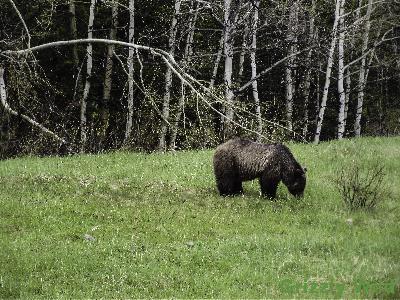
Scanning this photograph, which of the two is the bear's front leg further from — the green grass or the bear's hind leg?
the bear's hind leg

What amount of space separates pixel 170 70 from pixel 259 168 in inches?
314

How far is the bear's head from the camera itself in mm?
15305

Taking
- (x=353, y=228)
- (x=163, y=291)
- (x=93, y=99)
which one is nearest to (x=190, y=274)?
(x=163, y=291)

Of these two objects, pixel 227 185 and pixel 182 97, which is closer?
pixel 182 97

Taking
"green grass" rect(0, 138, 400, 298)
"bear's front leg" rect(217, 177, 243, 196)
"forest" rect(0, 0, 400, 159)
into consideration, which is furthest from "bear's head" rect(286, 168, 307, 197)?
"forest" rect(0, 0, 400, 159)

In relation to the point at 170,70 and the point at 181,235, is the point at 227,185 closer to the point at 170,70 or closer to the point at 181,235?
the point at 181,235

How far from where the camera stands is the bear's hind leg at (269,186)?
15297mm

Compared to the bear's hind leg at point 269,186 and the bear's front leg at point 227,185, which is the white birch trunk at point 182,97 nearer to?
the bear's front leg at point 227,185

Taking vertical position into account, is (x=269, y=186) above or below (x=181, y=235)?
above

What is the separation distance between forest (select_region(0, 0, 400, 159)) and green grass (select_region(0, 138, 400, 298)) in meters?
3.09

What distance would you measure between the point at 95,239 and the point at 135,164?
6.90 meters

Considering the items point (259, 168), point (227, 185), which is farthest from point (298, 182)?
point (227, 185)

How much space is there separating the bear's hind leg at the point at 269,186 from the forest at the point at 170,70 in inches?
144

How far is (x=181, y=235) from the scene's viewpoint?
39.8 ft
